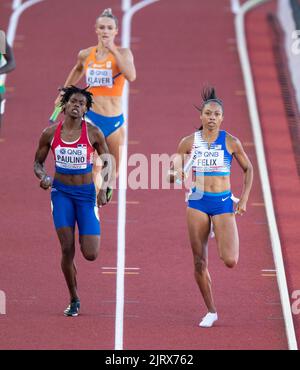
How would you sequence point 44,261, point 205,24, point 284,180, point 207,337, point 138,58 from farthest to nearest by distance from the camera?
point 205,24
point 138,58
point 284,180
point 44,261
point 207,337

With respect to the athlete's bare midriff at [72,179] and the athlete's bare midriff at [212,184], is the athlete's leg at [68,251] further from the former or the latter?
the athlete's bare midriff at [212,184]

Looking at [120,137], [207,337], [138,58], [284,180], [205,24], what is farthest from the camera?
[205,24]

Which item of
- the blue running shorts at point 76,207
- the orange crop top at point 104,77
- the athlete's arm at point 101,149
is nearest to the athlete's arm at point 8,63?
the orange crop top at point 104,77

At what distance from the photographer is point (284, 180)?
16703 mm

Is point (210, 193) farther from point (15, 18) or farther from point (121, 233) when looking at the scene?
point (15, 18)

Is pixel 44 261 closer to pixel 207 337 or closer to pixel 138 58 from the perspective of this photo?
pixel 207 337

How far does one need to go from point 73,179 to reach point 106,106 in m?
2.69

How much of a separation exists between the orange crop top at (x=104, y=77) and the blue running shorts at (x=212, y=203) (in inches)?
120

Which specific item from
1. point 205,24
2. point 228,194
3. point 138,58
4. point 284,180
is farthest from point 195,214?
point 205,24

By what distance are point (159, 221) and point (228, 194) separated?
308 cm

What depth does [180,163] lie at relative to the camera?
12547mm

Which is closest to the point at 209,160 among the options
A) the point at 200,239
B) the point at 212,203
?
the point at 212,203

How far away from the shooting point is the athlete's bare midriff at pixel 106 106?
1510 cm

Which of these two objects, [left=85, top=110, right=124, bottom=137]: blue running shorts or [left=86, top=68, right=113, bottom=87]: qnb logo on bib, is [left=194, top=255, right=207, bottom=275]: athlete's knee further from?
[left=86, top=68, right=113, bottom=87]: qnb logo on bib
